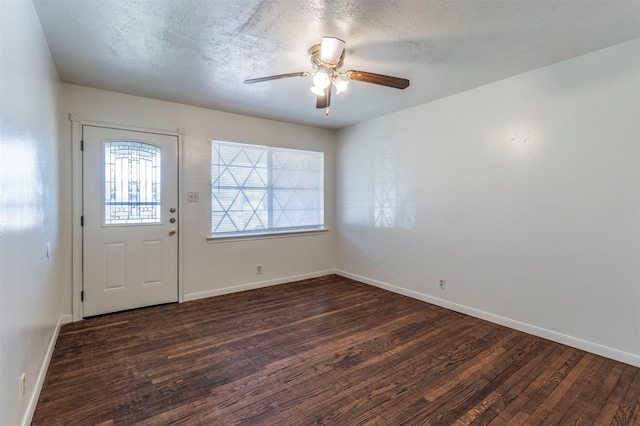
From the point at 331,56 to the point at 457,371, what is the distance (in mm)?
2401

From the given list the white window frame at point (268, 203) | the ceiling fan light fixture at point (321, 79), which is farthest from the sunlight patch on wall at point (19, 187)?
the white window frame at point (268, 203)

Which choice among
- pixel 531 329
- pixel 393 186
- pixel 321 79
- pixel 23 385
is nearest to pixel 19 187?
pixel 23 385

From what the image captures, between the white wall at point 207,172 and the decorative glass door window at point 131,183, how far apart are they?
0.28 metres

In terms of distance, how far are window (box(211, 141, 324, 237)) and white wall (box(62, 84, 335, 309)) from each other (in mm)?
124

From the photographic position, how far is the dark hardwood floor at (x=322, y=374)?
1820mm

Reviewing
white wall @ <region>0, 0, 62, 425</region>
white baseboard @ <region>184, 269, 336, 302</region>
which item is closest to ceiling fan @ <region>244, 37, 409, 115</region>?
white wall @ <region>0, 0, 62, 425</region>

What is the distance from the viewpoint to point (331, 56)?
84.3 inches

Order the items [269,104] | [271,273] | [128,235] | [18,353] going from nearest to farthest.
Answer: [18,353] < [128,235] < [269,104] < [271,273]

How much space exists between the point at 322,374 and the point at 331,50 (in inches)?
87.9

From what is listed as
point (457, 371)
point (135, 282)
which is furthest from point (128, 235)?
point (457, 371)

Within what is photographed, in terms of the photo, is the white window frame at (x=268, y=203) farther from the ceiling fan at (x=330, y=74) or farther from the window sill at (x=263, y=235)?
the ceiling fan at (x=330, y=74)

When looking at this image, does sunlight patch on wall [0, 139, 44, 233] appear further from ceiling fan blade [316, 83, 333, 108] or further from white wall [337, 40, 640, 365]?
white wall [337, 40, 640, 365]

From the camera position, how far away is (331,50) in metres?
2.08

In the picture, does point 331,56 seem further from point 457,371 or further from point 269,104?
point 457,371
